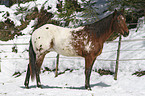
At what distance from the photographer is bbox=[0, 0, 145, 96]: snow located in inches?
207

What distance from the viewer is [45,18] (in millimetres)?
12328

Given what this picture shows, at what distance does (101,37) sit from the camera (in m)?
5.47

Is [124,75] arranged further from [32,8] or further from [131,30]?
[32,8]

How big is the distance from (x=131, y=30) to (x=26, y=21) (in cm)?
734

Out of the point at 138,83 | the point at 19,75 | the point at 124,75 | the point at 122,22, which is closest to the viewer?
the point at 122,22

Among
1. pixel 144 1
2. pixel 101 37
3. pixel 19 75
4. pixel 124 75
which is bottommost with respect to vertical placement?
pixel 19 75

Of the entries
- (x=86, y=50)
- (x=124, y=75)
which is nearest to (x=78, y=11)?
(x=124, y=75)

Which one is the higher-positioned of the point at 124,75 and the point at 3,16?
the point at 3,16

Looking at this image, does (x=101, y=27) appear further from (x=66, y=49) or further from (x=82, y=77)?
(x=82, y=77)

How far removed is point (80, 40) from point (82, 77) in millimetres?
2698

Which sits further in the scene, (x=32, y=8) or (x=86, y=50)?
(x=32, y=8)

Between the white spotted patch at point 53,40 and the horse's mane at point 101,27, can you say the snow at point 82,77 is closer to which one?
the white spotted patch at point 53,40

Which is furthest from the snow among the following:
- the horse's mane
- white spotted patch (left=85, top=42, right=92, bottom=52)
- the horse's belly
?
the horse's mane

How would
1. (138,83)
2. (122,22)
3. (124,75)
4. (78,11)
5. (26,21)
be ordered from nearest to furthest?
(122,22) < (138,83) < (124,75) < (78,11) < (26,21)
